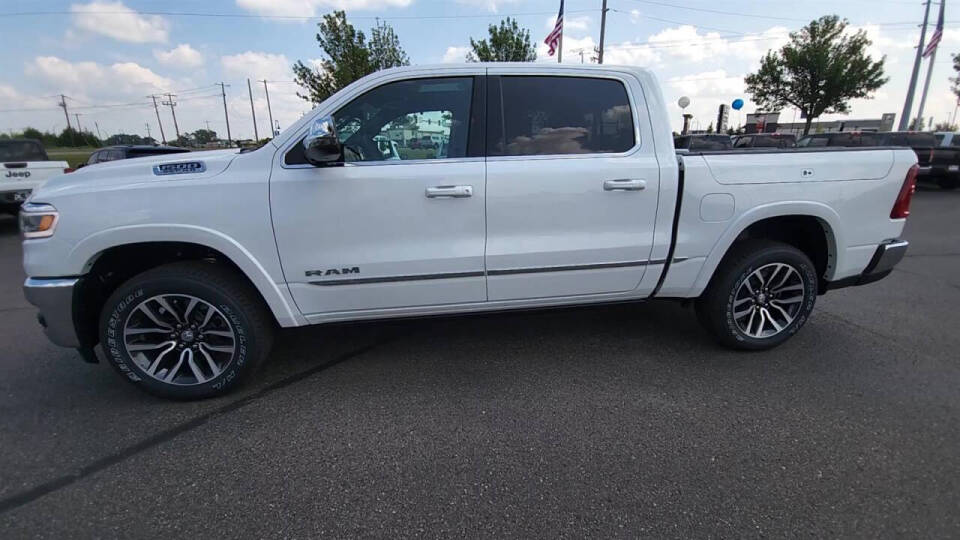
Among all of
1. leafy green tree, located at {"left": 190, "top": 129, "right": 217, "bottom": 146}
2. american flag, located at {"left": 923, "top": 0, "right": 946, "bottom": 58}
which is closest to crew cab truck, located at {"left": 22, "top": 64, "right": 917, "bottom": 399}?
american flag, located at {"left": 923, "top": 0, "right": 946, "bottom": 58}

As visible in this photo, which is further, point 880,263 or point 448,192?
point 880,263

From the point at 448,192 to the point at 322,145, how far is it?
0.73m

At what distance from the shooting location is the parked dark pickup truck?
12.4 meters

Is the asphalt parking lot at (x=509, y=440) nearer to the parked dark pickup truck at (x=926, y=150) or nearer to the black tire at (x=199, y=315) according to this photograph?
the black tire at (x=199, y=315)

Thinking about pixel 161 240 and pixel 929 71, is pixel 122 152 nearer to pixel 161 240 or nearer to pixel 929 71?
pixel 161 240

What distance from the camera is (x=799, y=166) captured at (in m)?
3.06

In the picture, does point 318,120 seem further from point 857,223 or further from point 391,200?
point 857,223

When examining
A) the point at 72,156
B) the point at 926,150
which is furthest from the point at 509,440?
the point at 72,156

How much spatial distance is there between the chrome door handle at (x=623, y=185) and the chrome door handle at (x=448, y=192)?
86 cm

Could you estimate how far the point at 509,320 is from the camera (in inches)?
162

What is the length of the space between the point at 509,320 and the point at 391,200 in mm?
1839

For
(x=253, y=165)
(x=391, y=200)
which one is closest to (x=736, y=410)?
(x=391, y=200)

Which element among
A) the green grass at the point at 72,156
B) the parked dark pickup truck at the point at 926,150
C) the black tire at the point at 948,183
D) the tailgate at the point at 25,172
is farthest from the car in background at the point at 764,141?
the green grass at the point at 72,156

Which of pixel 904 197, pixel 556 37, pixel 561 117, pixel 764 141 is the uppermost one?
pixel 556 37
